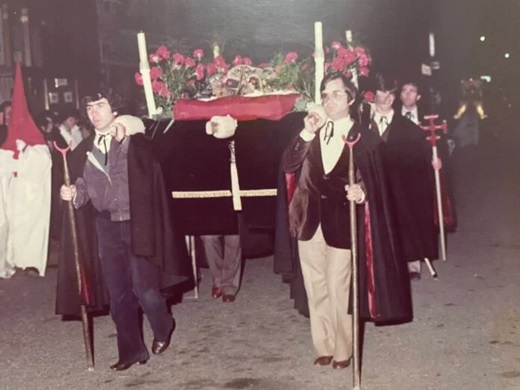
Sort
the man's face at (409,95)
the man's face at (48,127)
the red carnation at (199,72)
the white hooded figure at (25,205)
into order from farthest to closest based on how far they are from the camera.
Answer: the man's face at (48,127)
the white hooded figure at (25,205)
the man's face at (409,95)
the red carnation at (199,72)

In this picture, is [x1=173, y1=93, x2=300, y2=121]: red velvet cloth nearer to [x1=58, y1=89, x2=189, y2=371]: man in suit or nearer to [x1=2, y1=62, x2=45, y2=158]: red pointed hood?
[x1=58, y1=89, x2=189, y2=371]: man in suit

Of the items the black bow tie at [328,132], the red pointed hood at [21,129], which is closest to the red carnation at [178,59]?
the red pointed hood at [21,129]

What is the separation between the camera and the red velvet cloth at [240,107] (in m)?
8.27

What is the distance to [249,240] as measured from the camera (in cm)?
970

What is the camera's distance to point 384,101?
9.31 metres

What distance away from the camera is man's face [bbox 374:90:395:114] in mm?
9312

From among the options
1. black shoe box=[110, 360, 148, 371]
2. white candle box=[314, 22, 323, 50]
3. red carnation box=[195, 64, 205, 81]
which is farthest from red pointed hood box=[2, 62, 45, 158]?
black shoe box=[110, 360, 148, 371]

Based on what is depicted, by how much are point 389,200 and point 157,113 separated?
10.6 feet

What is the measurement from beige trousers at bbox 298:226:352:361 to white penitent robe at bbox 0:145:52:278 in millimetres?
5462

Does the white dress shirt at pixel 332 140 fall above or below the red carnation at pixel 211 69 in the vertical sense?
below

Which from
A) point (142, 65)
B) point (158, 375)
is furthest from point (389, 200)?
point (142, 65)

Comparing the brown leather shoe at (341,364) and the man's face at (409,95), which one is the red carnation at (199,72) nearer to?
the man's face at (409,95)

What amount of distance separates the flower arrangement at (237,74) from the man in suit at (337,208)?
229 centimetres

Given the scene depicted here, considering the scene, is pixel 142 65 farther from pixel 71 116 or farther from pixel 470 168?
pixel 470 168
